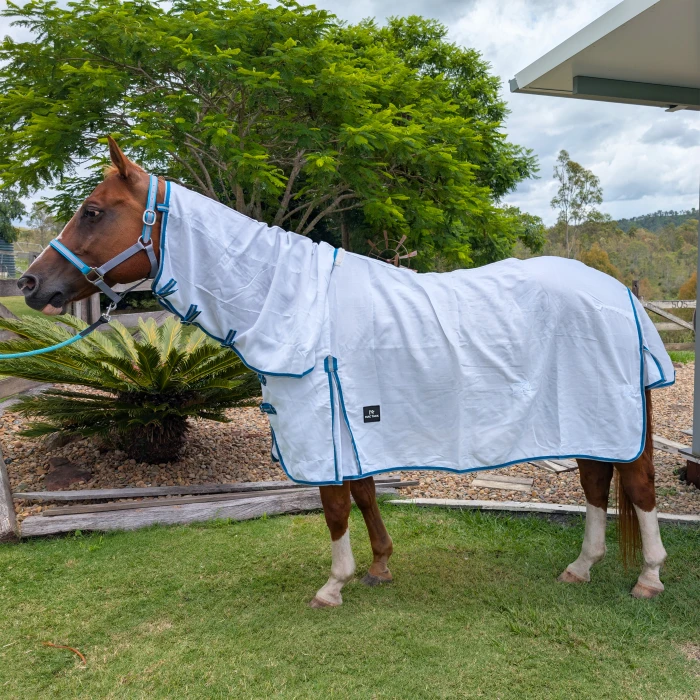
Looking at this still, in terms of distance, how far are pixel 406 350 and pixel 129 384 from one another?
2340 millimetres

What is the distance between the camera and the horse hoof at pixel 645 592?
105 inches

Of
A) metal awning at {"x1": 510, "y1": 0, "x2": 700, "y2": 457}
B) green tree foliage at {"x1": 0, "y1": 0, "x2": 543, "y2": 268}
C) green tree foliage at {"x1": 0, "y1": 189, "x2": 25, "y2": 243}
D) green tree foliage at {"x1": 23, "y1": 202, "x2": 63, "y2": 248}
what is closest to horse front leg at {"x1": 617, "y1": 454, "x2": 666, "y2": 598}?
metal awning at {"x1": 510, "y1": 0, "x2": 700, "y2": 457}

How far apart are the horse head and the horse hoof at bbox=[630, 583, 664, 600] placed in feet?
8.26

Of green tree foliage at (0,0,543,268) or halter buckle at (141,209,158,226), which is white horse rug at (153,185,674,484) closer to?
halter buckle at (141,209,158,226)

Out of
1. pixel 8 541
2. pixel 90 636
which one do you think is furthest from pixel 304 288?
pixel 8 541

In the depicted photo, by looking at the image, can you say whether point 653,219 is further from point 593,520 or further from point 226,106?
point 593,520

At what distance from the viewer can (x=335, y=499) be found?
8.43 feet

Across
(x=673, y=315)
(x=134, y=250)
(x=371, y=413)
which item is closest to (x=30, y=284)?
(x=134, y=250)

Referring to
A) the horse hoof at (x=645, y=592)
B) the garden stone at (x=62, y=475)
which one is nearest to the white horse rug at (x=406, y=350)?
the horse hoof at (x=645, y=592)

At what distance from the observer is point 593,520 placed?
2857mm

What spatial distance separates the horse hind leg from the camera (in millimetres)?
2832

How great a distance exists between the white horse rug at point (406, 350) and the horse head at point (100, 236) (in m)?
0.14

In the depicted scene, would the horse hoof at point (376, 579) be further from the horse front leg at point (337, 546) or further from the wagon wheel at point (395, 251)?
the wagon wheel at point (395, 251)

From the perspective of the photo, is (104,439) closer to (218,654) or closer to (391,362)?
(218,654)
